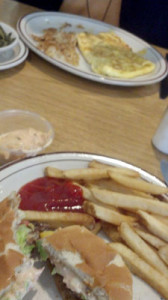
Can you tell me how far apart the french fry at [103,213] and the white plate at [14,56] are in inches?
47.0

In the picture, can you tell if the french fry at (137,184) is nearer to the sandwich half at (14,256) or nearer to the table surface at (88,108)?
the table surface at (88,108)

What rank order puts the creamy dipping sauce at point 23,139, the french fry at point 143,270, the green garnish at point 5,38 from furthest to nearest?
the green garnish at point 5,38
the creamy dipping sauce at point 23,139
the french fry at point 143,270

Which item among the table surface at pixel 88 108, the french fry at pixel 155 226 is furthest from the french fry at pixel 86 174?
the table surface at pixel 88 108

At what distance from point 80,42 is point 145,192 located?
162cm

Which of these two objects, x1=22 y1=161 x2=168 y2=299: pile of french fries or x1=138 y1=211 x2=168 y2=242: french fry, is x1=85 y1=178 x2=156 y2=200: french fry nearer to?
x1=22 y1=161 x2=168 y2=299: pile of french fries

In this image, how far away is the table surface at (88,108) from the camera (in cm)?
198

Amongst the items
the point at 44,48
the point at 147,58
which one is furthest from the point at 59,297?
the point at 147,58

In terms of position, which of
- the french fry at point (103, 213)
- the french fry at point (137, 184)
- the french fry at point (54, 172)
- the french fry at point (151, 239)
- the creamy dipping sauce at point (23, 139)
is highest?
the french fry at point (137, 184)

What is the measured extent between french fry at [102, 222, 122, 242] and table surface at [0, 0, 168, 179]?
0.52 metres

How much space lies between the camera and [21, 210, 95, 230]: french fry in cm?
135

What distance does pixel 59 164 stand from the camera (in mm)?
1662

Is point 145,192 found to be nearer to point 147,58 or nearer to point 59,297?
point 59,297

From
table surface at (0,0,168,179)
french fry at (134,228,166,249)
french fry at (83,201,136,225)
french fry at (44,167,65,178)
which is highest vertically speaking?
french fry at (83,201,136,225)

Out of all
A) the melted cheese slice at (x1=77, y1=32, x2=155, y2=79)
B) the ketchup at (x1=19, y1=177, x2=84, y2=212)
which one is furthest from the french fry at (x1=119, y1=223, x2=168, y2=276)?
the melted cheese slice at (x1=77, y1=32, x2=155, y2=79)
